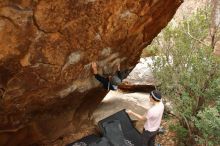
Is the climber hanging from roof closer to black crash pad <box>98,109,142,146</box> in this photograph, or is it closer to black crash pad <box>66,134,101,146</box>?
black crash pad <box>98,109,142,146</box>

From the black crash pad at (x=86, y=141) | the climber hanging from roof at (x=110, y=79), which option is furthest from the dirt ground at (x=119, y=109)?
the climber hanging from roof at (x=110, y=79)

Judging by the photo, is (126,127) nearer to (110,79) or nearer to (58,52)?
(110,79)

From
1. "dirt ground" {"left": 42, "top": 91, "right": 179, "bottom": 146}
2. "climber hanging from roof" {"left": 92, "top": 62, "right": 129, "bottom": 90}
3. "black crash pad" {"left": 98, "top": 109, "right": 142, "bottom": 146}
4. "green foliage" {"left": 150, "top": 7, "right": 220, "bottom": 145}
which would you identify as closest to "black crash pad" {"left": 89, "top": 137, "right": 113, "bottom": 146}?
"black crash pad" {"left": 98, "top": 109, "right": 142, "bottom": 146}

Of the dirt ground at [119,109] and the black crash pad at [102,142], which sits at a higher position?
the black crash pad at [102,142]

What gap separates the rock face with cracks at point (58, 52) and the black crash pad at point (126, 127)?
84 centimetres

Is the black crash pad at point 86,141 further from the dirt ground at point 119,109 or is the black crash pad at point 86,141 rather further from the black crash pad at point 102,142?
the dirt ground at point 119,109

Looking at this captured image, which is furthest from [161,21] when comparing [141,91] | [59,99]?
[141,91]

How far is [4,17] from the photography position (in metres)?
6.45

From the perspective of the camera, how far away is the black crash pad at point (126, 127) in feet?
31.5

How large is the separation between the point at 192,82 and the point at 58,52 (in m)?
3.35

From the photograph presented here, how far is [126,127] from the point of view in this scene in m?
9.90

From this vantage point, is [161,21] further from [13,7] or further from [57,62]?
[13,7]

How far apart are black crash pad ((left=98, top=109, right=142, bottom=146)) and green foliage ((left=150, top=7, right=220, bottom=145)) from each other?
1.05 metres

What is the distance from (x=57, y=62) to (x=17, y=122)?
7.06 feet
